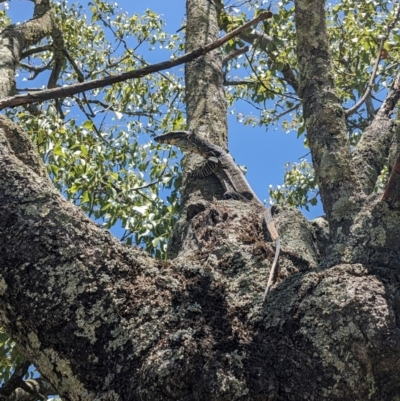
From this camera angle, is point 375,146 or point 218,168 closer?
point 375,146

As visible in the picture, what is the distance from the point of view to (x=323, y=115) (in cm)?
239

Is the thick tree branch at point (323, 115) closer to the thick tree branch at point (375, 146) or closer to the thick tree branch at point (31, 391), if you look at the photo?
the thick tree branch at point (375, 146)

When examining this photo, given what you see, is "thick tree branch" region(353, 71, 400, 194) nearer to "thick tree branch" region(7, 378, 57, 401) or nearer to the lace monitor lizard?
the lace monitor lizard

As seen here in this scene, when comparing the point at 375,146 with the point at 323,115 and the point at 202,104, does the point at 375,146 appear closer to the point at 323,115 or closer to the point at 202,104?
the point at 323,115

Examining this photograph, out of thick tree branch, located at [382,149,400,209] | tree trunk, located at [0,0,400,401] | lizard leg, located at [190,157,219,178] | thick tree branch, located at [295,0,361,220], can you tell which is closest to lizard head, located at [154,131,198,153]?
lizard leg, located at [190,157,219,178]

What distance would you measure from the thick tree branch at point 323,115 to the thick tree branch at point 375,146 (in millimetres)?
315

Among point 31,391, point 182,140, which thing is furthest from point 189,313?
point 182,140

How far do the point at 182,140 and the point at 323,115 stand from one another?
1712 mm

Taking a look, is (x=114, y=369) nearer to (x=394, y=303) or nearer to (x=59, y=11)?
(x=394, y=303)

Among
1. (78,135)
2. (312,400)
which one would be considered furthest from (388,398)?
(78,135)

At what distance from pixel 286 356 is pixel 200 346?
21 centimetres

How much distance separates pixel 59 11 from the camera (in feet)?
22.7

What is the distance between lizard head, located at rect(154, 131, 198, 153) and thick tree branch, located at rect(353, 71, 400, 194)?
2.94 ft

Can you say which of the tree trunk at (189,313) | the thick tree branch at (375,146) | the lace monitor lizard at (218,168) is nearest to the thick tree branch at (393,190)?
the tree trunk at (189,313)
